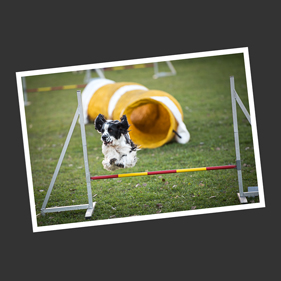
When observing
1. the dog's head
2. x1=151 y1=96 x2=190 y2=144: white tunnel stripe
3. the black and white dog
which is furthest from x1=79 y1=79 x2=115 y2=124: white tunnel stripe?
the dog's head

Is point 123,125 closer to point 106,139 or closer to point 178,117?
point 106,139

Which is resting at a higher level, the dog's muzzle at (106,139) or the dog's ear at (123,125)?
the dog's ear at (123,125)

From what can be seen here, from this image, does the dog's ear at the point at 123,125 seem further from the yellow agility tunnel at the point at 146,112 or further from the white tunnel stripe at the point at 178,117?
the white tunnel stripe at the point at 178,117

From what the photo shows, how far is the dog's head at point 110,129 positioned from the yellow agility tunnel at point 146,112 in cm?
177

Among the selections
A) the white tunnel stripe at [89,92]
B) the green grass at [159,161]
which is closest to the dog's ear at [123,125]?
the green grass at [159,161]

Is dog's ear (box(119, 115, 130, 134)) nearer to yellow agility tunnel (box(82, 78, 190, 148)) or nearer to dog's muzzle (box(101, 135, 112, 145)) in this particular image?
dog's muzzle (box(101, 135, 112, 145))

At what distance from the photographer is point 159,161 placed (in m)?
7.98

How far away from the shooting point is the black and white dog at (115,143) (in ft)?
18.6

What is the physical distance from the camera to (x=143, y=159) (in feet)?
26.6

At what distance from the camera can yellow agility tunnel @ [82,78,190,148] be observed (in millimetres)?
7979

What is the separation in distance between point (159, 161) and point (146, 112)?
126 cm

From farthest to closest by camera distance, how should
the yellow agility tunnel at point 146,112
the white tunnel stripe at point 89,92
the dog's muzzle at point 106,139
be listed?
the white tunnel stripe at point 89,92 < the yellow agility tunnel at point 146,112 < the dog's muzzle at point 106,139

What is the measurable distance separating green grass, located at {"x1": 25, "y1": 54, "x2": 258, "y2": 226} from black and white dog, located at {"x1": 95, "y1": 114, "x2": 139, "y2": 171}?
32.9 inches

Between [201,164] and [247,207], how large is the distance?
194 centimetres
